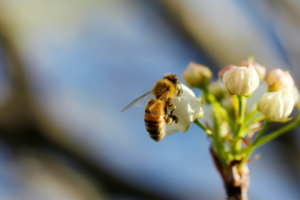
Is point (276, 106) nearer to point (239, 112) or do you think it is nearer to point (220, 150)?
point (239, 112)

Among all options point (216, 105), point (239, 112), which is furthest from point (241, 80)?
point (216, 105)

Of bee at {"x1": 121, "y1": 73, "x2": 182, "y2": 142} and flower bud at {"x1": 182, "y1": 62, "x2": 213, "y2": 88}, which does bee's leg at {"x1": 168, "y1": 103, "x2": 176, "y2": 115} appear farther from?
flower bud at {"x1": 182, "y1": 62, "x2": 213, "y2": 88}

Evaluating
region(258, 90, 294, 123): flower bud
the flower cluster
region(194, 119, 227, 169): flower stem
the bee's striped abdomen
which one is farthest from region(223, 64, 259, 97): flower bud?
the bee's striped abdomen

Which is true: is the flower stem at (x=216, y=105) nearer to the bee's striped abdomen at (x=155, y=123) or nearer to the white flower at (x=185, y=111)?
the white flower at (x=185, y=111)

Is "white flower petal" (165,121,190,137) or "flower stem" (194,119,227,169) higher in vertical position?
"white flower petal" (165,121,190,137)

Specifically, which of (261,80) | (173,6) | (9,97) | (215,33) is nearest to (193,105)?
(261,80)

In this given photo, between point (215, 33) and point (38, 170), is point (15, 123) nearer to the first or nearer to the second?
point (38, 170)
